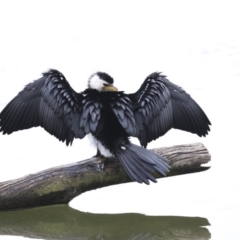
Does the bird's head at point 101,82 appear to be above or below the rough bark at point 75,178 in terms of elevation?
above

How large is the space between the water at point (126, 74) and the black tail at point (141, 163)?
1.63 ft

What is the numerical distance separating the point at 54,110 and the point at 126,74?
4.06 m

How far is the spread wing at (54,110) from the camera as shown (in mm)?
7973

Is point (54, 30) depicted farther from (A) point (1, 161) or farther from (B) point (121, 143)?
(B) point (121, 143)

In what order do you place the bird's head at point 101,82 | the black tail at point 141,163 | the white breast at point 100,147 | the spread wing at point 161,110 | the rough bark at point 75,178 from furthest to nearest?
the bird's head at point 101,82 → the spread wing at point 161,110 → the white breast at point 100,147 → the rough bark at point 75,178 → the black tail at point 141,163

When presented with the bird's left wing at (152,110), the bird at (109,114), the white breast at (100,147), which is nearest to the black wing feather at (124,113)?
the bird at (109,114)

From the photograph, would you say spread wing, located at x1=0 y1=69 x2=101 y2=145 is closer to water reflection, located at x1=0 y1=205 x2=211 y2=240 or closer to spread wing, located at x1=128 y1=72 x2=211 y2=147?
spread wing, located at x1=128 y1=72 x2=211 y2=147

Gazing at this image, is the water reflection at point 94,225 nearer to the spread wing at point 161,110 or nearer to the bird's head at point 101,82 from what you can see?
the spread wing at point 161,110

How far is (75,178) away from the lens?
7.97 metres

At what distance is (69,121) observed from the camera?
317 inches

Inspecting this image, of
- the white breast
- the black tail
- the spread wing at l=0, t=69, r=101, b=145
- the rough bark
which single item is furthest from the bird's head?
the black tail

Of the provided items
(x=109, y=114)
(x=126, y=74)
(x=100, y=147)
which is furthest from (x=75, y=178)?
(x=126, y=74)

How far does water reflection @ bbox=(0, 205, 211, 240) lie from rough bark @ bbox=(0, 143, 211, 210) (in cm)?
13

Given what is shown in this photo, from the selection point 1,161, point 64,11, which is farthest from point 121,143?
point 64,11
